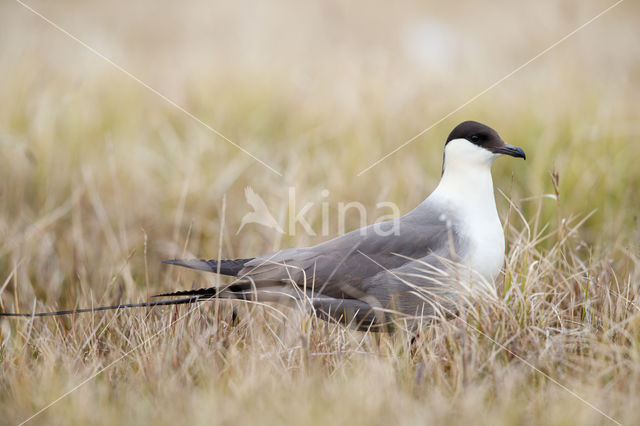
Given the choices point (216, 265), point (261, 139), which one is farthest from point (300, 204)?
point (216, 265)

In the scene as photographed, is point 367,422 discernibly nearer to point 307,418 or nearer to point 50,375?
point 307,418

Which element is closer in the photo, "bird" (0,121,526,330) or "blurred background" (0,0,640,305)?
"bird" (0,121,526,330)

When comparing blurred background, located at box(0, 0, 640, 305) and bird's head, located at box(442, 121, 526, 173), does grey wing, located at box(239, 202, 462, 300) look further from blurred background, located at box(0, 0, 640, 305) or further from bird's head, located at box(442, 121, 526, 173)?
blurred background, located at box(0, 0, 640, 305)

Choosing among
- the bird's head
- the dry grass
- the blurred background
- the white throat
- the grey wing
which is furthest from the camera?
the blurred background

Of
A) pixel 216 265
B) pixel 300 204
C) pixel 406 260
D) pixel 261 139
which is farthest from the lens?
pixel 261 139

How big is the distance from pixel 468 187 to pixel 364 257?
25.3 inches

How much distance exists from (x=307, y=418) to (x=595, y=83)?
179 inches

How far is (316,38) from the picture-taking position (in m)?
8.16

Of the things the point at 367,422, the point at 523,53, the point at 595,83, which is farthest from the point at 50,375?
the point at 523,53

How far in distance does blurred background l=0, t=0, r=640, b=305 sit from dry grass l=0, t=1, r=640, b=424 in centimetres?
2

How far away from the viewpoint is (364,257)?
127 inches

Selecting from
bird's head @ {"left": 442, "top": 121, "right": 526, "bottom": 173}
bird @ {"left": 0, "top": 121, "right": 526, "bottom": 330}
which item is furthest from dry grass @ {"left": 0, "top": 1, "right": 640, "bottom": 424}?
bird's head @ {"left": 442, "top": 121, "right": 526, "bottom": 173}

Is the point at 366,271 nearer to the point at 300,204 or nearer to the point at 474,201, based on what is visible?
the point at 474,201

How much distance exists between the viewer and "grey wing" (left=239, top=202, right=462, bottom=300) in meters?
3.18
